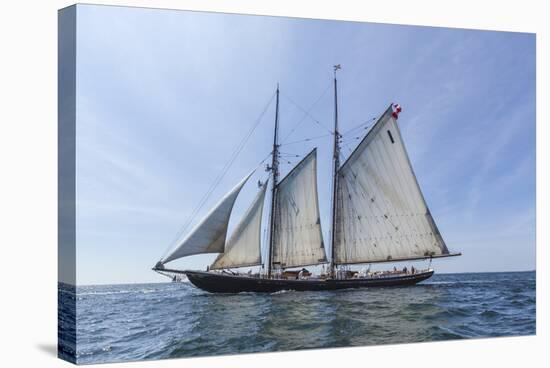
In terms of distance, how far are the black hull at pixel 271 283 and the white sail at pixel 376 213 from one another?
20.0 inches

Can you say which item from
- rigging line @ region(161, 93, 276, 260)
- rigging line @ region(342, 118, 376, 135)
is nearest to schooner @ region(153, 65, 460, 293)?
rigging line @ region(342, 118, 376, 135)

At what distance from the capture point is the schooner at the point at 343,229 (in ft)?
52.2

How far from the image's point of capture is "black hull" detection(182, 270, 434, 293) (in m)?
16.7

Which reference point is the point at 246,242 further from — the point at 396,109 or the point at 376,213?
the point at 396,109

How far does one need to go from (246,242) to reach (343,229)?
312 cm

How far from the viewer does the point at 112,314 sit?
12.6 m

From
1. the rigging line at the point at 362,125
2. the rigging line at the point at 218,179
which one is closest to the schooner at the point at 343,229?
the rigging line at the point at 362,125

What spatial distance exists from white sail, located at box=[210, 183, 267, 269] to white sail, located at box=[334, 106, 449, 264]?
220 centimetres

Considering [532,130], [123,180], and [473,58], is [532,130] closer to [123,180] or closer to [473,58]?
[473,58]

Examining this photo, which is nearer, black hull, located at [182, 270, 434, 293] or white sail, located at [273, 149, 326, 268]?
black hull, located at [182, 270, 434, 293]

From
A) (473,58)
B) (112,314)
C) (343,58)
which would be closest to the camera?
(112,314)

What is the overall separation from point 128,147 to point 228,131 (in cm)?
176

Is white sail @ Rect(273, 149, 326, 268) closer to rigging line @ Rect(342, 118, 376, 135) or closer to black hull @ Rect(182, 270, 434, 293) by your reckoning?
black hull @ Rect(182, 270, 434, 293)

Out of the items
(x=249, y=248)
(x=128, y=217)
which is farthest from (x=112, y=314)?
(x=249, y=248)
